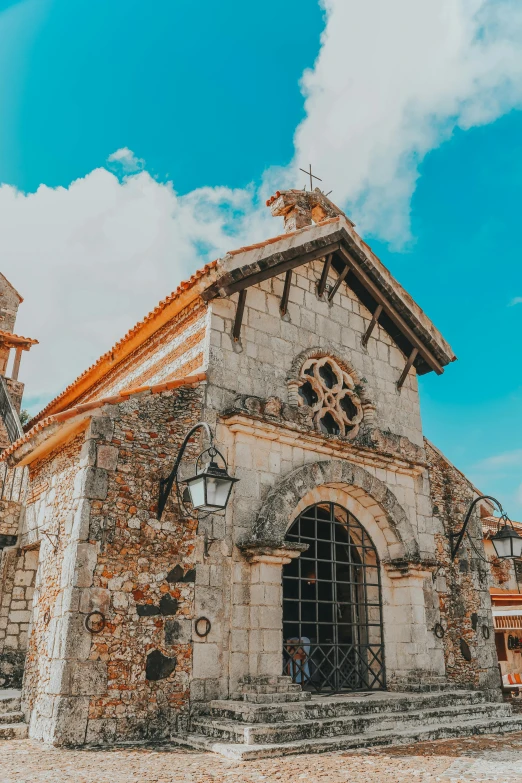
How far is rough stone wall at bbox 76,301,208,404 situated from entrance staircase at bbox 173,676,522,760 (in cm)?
398

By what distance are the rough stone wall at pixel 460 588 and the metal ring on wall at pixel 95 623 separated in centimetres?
528

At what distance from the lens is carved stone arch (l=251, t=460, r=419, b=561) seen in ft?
24.3

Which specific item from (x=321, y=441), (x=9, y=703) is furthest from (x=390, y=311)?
(x=9, y=703)

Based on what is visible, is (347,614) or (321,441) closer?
(321,441)

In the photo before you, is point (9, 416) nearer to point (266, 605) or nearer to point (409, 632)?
point (266, 605)

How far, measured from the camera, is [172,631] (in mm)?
6559

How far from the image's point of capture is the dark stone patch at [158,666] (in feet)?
20.7

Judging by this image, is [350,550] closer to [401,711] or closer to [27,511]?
[401,711]

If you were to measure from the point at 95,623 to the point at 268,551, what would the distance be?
2083 mm

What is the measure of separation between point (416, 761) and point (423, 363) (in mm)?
7041

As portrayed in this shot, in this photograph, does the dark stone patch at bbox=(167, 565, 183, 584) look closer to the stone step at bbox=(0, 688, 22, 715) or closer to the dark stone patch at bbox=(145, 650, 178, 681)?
the dark stone patch at bbox=(145, 650, 178, 681)

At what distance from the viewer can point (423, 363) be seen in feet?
36.7

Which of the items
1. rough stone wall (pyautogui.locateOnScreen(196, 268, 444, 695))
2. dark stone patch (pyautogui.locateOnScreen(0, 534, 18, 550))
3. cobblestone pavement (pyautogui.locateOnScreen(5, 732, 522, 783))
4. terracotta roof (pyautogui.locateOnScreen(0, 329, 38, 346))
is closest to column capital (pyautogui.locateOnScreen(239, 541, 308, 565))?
rough stone wall (pyautogui.locateOnScreen(196, 268, 444, 695))

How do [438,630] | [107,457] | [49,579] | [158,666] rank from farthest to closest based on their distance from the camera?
1. [438,630]
2. [49,579]
3. [107,457]
4. [158,666]
